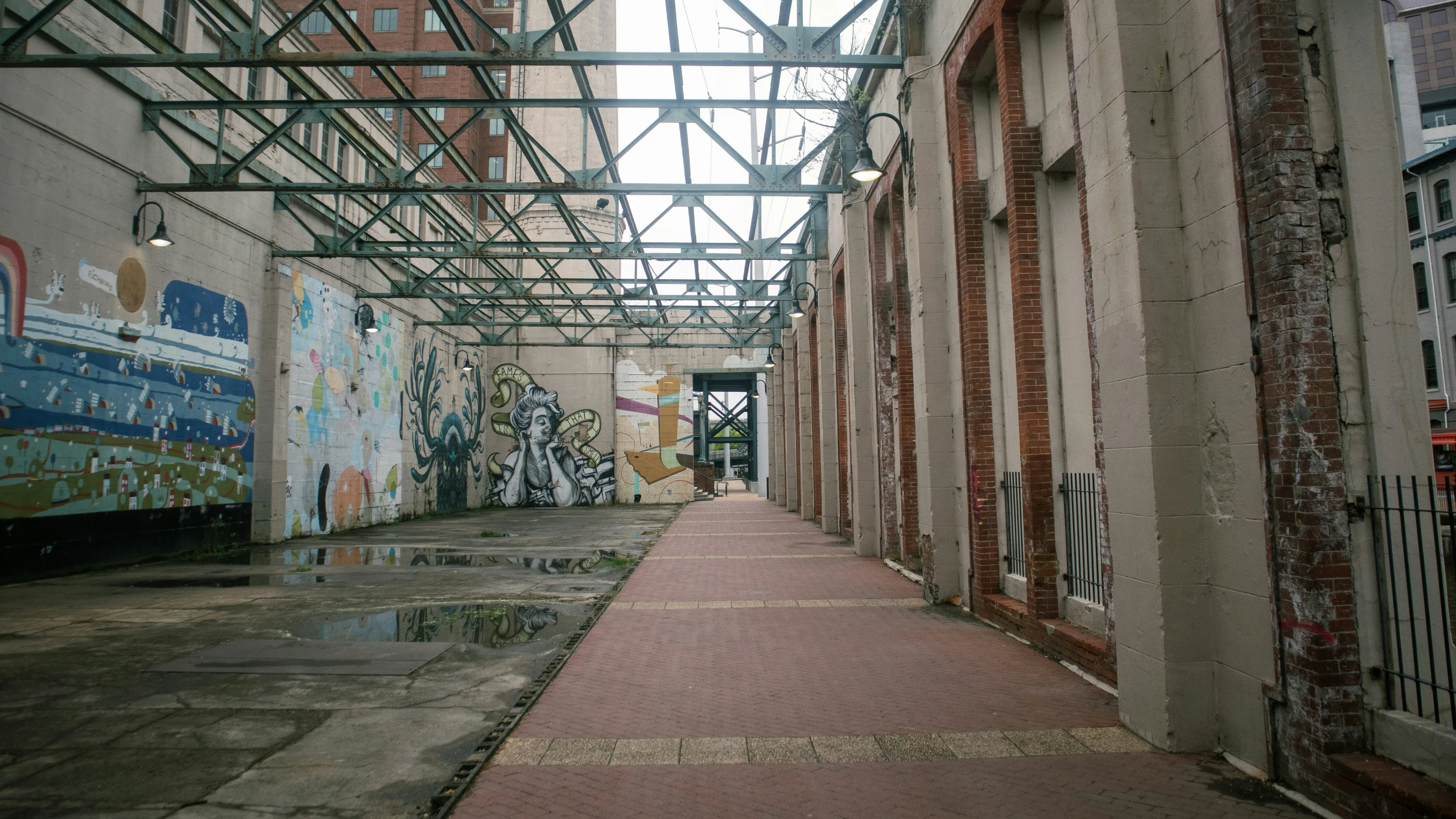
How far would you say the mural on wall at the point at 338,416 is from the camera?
59.0ft

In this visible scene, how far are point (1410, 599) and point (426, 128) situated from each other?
48.4 ft

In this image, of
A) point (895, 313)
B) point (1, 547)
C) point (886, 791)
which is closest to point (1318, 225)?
point (886, 791)

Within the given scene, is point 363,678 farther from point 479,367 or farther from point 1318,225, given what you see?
point 479,367

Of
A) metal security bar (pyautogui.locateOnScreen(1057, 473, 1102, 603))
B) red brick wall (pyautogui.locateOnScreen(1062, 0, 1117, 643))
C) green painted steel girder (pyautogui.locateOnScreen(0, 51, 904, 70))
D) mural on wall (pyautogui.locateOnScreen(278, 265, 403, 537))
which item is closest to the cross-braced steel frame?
green painted steel girder (pyautogui.locateOnScreen(0, 51, 904, 70))

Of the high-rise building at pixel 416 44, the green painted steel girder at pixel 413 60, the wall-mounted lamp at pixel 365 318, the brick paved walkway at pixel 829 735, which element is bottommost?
the brick paved walkway at pixel 829 735

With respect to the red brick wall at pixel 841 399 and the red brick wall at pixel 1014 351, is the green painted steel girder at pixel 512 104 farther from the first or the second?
the red brick wall at pixel 841 399

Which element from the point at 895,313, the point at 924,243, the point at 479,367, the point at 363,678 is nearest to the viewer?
the point at 363,678

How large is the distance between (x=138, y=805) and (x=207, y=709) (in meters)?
1.69

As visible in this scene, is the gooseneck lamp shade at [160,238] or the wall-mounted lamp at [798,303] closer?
the gooseneck lamp shade at [160,238]

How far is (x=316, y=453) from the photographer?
18.9 metres

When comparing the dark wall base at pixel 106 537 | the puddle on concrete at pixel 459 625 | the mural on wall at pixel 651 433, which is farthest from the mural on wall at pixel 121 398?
the mural on wall at pixel 651 433

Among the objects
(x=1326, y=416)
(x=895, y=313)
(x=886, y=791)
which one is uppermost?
(x=895, y=313)

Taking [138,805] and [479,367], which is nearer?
[138,805]

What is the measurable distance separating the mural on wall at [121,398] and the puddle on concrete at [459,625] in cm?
613
